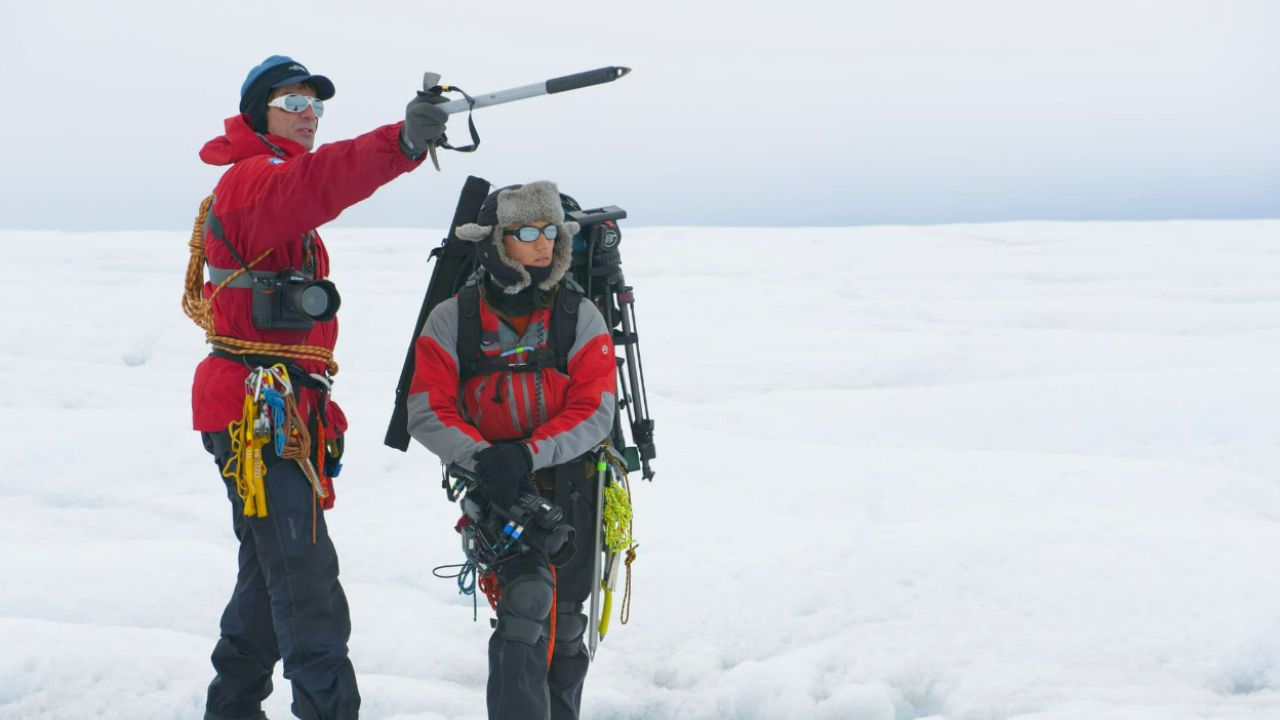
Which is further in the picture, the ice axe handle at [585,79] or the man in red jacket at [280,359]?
the man in red jacket at [280,359]

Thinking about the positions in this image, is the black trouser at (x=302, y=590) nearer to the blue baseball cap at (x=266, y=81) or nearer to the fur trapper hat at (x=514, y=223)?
the fur trapper hat at (x=514, y=223)

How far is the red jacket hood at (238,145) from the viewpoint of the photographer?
3008 millimetres

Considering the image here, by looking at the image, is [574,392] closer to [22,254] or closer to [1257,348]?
[1257,348]

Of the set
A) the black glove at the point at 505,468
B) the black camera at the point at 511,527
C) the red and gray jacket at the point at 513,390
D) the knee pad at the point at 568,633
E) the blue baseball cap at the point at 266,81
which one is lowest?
the knee pad at the point at 568,633

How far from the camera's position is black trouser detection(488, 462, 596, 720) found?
9.77 ft

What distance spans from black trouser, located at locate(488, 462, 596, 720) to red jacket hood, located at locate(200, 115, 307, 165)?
4.30 ft

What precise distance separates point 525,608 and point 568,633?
10.5 inches

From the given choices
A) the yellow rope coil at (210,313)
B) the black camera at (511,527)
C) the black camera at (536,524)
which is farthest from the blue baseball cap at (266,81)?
the black camera at (536,524)

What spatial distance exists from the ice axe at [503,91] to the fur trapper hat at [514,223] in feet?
1.48

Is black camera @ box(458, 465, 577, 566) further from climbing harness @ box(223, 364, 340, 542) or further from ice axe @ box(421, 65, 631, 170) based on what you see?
ice axe @ box(421, 65, 631, 170)

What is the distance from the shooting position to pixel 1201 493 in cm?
568

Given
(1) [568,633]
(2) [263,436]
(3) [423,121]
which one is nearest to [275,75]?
(3) [423,121]

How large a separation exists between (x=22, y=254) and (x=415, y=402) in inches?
663

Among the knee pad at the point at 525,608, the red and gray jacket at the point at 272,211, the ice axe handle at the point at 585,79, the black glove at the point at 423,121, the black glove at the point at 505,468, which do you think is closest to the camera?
the ice axe handle at the point at 585,79
